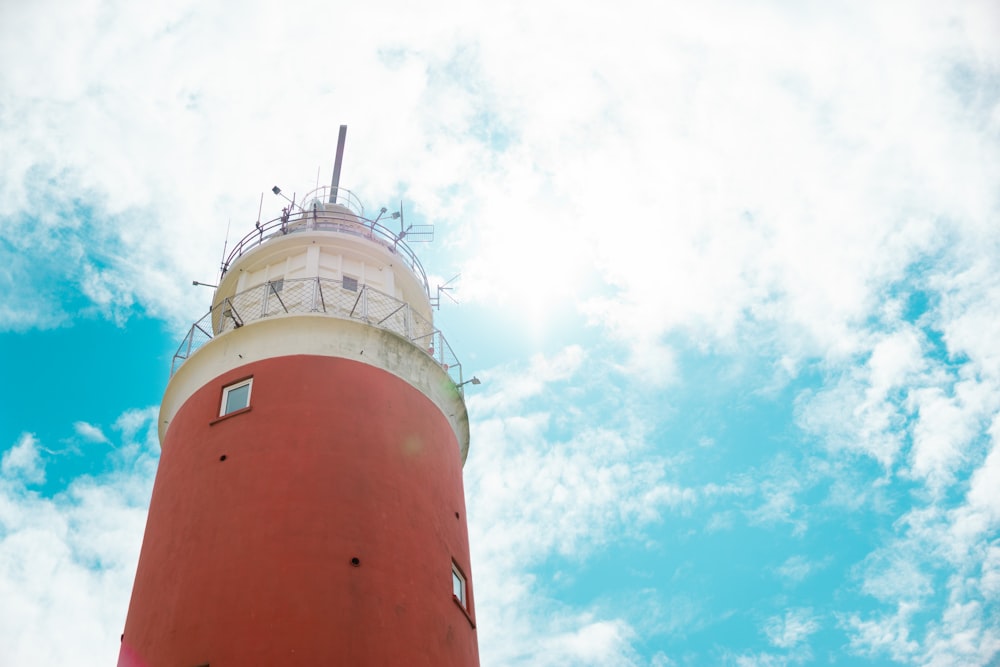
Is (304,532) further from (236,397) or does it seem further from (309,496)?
(236,397)

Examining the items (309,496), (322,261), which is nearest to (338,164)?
(322,261)

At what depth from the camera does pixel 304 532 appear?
Result: 14328mm

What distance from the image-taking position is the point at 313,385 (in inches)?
672

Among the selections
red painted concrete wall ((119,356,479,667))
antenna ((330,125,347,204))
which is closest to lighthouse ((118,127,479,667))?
red painted concrete wall ((119,356,479,667))

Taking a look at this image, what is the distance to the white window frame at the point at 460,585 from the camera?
16328 millimetres

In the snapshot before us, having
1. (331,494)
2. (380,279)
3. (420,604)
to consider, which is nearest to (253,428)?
(331,494)

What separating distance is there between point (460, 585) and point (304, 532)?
387 cm

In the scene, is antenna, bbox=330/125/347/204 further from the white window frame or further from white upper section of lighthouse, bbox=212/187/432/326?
the white window frame

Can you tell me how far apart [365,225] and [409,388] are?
7.06m

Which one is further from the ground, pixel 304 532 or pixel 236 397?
pixel 236 397

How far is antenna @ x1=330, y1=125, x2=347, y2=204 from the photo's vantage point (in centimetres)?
2589

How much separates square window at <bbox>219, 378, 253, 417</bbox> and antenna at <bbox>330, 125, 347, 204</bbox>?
941cm

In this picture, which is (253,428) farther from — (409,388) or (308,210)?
(308,210)

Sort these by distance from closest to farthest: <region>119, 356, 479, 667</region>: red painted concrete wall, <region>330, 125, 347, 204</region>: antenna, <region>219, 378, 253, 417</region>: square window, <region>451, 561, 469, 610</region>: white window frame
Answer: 1. <region>119, 356, 479, 667</region>: red painted concrete wall
2. <region>451, 561, 469, 610</region>: white window frame
3. <region>219, 378, 253, 417</region>: square window
4. <region>330, 125, 347, 204</region>: antenna
